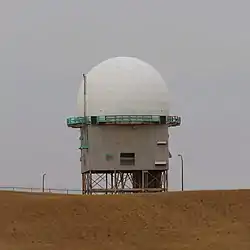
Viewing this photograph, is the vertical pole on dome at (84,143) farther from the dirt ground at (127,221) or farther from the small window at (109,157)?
the dirt ground at (127,221)

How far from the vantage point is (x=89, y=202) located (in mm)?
41656

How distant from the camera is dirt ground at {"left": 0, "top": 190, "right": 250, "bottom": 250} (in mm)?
37625

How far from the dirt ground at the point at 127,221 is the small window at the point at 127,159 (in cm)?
1134

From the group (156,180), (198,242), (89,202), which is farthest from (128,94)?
(198,242)

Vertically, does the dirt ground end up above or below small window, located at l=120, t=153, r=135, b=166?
below

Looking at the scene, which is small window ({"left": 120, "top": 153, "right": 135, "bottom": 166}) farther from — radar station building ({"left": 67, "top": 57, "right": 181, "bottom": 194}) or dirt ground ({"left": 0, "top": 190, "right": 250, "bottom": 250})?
dirt ground ({"left": 0, "top": 190, "right": 250, "bottom": 250})

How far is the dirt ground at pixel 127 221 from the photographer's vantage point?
3762 centimetres

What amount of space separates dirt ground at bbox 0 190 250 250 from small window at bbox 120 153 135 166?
11337 millimetres

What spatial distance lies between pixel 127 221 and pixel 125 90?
50.0ft

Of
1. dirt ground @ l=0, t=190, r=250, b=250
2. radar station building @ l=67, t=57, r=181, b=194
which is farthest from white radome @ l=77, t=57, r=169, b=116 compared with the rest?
dirt ground @ l=0, t=190, r=250, b=250

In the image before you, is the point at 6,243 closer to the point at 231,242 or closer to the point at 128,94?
the point at 231,242

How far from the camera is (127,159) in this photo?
55094 mm

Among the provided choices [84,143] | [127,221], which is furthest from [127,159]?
[127,221]

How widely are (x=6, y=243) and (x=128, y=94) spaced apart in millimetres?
19060
